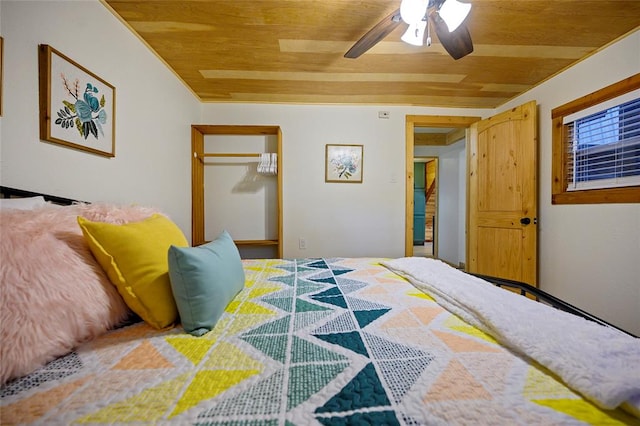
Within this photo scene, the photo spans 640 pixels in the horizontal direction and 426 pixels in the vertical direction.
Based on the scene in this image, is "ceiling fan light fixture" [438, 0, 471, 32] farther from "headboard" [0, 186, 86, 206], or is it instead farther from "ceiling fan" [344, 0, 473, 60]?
"headboard" [0, 186, 86, 206]

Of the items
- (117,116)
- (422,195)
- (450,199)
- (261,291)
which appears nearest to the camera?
(261,291)

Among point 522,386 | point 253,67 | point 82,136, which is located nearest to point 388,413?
point 522,386

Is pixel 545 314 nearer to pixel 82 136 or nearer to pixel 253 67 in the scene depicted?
pixel 82 136

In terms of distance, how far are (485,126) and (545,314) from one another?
279 cm

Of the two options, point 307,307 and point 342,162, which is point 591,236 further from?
point 307,307

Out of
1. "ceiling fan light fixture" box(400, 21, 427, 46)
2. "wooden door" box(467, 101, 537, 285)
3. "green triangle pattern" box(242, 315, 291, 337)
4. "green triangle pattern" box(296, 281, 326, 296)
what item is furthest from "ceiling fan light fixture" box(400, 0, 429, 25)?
"wooden door" box(467, 101, 537, 285)

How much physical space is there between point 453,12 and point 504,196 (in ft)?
6.87

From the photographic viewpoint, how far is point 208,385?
19.9 inches

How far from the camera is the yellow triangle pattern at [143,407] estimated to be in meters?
0.42

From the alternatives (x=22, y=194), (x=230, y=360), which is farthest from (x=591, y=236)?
(x=22, y=194)

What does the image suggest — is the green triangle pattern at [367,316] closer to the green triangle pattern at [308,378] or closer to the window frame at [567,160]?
the green triangle pattern at [308,378]

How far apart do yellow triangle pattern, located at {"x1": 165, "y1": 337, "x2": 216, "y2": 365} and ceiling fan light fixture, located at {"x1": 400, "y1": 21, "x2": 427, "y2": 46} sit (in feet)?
6.53

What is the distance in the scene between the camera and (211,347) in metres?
0.65

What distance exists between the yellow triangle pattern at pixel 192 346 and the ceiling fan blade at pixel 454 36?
2.02 meters
